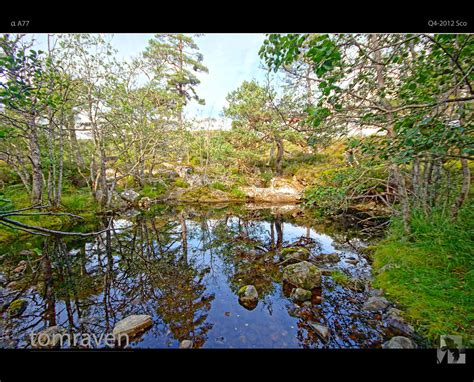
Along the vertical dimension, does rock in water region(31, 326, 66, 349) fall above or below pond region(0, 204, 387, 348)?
above

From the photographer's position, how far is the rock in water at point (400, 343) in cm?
197

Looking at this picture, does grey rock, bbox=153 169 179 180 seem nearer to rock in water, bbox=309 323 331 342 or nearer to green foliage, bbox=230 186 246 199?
green foliage, bbox=230 186 246 199

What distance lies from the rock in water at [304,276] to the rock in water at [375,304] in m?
0.75

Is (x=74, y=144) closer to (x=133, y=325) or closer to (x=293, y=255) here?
(x=133, y=325)

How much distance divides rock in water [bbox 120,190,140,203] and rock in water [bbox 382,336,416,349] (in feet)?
38.6

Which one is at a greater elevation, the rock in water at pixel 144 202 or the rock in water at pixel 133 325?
the rock in water at pixel 144 202

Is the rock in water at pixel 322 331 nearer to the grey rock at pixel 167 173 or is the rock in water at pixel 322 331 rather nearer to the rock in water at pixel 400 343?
the rock in water at pixel 400 343

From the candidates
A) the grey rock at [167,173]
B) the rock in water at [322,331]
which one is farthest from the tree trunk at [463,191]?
the grey rock at [167,173]

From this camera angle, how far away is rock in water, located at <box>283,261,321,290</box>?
331 centimetres

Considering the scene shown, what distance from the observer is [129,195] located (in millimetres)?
10922

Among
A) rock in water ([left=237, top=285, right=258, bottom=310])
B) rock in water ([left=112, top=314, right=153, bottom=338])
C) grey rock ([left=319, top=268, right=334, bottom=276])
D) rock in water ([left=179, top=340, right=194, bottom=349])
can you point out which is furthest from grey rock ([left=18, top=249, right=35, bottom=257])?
grey rock ([left=319, top=268, right=334, bottom=276])

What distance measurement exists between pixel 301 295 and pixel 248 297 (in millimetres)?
896

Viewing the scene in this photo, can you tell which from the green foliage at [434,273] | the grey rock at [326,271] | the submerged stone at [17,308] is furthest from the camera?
the grey rock at [326,271]
